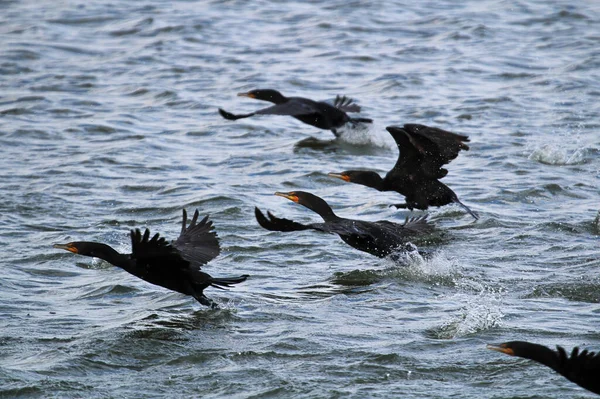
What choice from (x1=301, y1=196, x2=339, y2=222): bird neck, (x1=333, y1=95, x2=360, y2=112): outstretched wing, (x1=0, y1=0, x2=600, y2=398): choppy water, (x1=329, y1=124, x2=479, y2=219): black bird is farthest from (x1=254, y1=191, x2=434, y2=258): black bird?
(x1=333, y1=95, x2=360, y2=112): outstretched wing

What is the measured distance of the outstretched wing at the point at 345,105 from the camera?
13452 mm

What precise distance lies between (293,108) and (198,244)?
5025mm

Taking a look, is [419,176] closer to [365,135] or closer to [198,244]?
[198,244]

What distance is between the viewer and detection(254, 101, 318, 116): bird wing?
1219 centimetres

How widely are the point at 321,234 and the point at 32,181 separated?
3.37 meters

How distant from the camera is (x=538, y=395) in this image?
5.62m

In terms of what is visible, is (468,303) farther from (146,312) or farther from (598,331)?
(146,312)

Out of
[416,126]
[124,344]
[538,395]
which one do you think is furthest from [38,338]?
[416,126]

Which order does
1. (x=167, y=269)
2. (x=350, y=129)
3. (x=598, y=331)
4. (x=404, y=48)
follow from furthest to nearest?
(x=404, y=48), (x=350, y=129), (x=167, y=269), (x=598, y=331)

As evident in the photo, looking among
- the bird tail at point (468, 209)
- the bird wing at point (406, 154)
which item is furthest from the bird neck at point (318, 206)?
the bird tail at point (468, 209)

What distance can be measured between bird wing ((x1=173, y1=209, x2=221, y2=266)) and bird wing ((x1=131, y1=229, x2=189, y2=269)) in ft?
0.91

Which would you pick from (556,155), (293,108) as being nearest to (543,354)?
(556,155)

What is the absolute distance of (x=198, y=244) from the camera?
7652 mm

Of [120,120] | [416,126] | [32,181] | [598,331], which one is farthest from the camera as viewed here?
→ [120,120]
